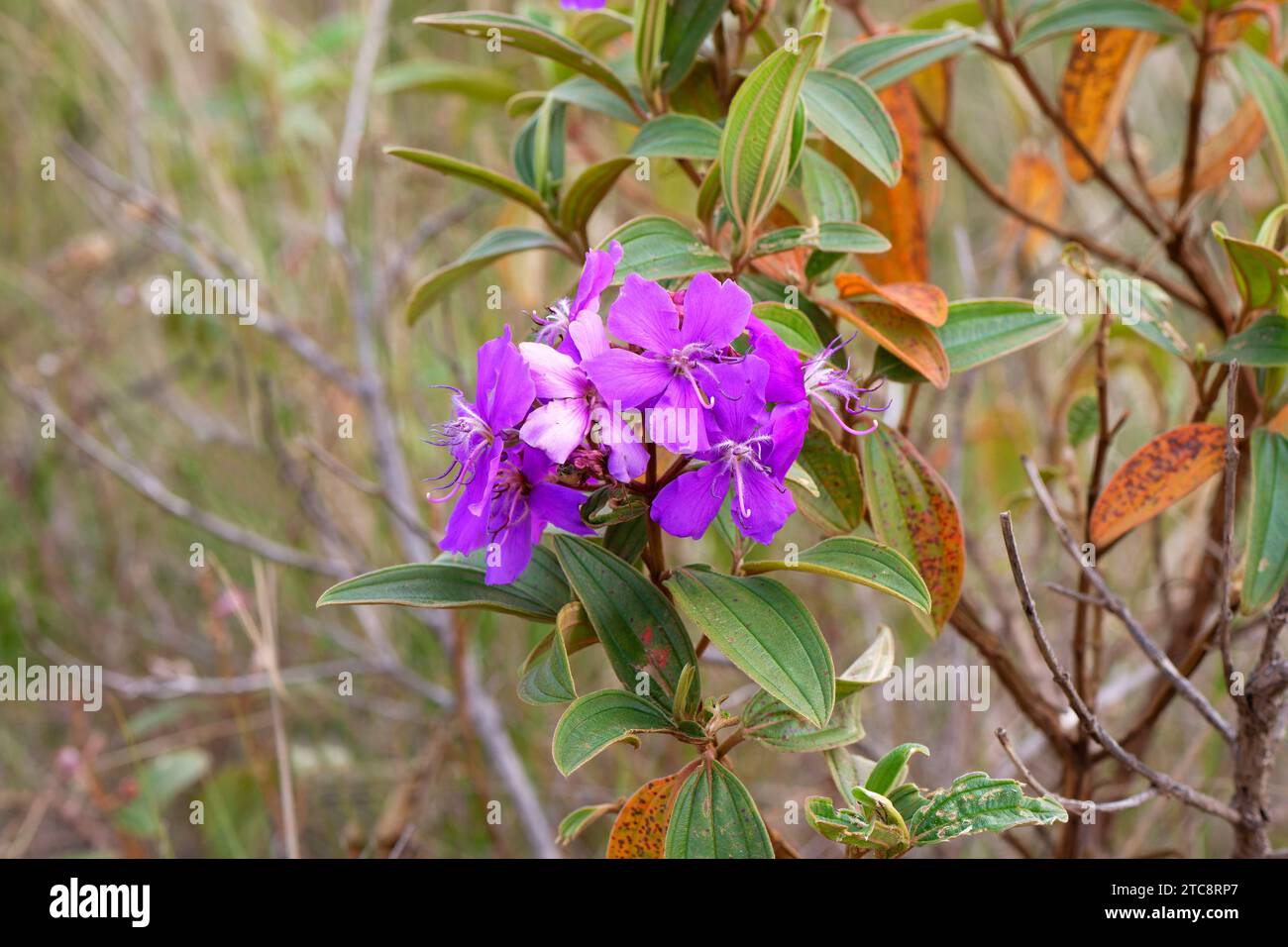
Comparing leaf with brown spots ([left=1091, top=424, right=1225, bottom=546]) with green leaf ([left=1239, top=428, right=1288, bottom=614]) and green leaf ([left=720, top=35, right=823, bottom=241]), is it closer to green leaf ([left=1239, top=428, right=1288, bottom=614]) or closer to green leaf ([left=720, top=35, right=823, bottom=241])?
green leaf ([left=1239, top=428, right=1288, bottom=614])

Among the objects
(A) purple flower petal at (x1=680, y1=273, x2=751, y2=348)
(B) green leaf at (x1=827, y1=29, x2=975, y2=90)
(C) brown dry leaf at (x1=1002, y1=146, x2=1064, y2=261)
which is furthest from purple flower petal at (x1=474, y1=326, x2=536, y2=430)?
(C) brown dry leaf at (x1=1002, y1=146, x2=1064, y2=261)

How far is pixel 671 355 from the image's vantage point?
2.75 feet

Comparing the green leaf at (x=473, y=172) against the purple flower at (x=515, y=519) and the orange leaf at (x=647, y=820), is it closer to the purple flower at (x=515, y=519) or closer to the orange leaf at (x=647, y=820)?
the purple flower at (x=515, y=519)

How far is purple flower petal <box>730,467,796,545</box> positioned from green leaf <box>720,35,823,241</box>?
0.28m

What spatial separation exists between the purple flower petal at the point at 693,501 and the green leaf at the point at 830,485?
0.21m

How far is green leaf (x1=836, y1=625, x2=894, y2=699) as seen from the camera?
1.00 m

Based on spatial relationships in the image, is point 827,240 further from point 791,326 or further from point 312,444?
point 312,444

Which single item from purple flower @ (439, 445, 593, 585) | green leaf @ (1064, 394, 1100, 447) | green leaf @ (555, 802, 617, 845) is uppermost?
green leaf @ (1064, 394, 1100, 447)

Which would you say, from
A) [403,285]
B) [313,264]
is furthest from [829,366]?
[313,264]

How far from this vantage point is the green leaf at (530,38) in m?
1.11

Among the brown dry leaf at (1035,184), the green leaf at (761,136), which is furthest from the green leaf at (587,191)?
the brown dry leaf at (1035,184)

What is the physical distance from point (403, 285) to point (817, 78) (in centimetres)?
174

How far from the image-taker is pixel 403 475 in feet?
6.99
